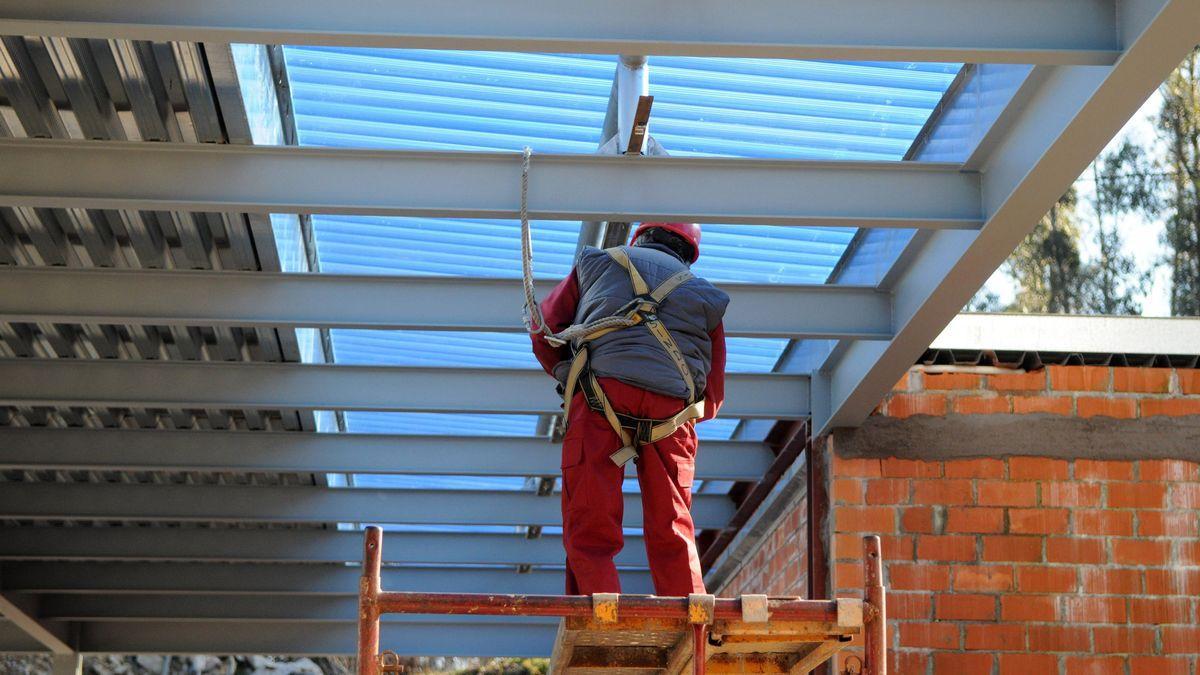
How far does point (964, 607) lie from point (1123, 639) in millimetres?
867

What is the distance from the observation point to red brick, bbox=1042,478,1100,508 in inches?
335

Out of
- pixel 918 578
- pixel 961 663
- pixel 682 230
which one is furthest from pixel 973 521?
pixel 682 230

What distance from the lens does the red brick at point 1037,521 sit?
8477 mm

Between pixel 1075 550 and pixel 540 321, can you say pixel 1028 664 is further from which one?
pixel 540 321

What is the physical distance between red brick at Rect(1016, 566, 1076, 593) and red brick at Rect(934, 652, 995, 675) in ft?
1.47

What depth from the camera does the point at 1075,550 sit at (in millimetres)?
8445

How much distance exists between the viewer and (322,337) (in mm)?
10289

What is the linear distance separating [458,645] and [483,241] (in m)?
7.26

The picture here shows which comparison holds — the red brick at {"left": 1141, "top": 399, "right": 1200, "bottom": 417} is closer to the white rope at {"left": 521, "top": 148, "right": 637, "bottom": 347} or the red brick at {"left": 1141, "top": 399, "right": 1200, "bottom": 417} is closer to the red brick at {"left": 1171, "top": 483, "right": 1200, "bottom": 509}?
the red brick at {"left": 1171, "top": 483, "right": 1200, "bottom": 509}

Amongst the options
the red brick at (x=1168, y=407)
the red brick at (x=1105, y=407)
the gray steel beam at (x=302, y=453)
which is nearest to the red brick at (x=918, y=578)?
the red brick at (x=1105, y=407)

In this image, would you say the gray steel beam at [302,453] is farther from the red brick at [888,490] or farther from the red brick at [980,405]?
the red brick at [980,405]

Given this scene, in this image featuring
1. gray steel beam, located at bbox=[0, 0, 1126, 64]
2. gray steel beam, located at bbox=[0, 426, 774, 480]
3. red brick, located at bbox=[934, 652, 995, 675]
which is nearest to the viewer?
gray steel beam, located at bbox=[0, 0, 1126, 64]

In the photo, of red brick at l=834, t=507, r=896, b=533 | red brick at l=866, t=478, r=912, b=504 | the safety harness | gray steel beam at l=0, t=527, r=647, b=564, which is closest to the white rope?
the safety harness

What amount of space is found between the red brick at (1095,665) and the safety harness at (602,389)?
3.46 metres
